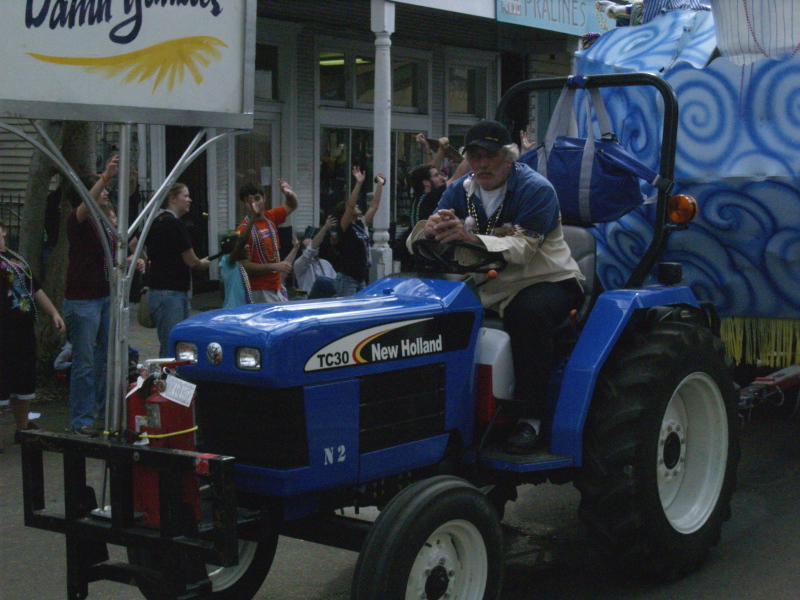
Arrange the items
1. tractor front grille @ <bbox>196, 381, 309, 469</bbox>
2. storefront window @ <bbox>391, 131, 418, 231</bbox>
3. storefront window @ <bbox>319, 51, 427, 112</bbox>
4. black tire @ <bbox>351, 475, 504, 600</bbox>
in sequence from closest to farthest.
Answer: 1. black tire @ <bbox>351, 475, 504, 600</bbox>
2. tractor front grille @ <bbox>196, 381, 309, 469</bbox>
3. storefront window @ <bbox>319, 51, 427, 112</bbox>
4. storefront window @ <bbox>391, 131, 418, 231</bbox>

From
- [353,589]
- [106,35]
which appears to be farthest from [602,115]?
[353,589]

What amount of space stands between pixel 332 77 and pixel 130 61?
1133 cm

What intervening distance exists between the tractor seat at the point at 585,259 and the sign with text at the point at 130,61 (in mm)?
1718

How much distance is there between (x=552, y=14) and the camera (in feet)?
50.5

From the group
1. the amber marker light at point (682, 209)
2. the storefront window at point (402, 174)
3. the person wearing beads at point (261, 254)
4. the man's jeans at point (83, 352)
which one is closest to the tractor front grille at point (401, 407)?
the amber marker light at point (682, 209)

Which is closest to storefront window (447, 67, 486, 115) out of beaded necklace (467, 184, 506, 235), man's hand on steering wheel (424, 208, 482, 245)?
beaded necklace (467, 184, 506, 235)

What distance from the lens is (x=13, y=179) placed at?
42.4 feet

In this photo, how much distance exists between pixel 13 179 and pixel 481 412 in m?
10.4

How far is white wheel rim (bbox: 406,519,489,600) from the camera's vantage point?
3559 millimetres

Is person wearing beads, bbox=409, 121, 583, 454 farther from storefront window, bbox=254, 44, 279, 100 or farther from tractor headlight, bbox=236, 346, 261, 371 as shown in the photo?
storefront window, bbox=254, 44, 279, 100

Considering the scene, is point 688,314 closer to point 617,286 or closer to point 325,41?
point 617,286

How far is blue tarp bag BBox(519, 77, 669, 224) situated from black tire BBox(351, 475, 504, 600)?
6.67ft

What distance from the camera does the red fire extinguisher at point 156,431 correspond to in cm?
340

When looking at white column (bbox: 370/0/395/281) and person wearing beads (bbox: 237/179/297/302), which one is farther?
white column (bbox: 370/0/395/281)
